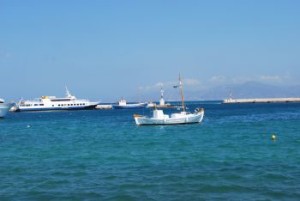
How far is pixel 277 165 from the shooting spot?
2327 cm

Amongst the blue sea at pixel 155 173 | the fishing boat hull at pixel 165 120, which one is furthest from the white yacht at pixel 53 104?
the blue sea at pixel 155 173

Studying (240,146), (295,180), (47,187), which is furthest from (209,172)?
(240,146)

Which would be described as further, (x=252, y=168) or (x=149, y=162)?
(x=149, y=162)

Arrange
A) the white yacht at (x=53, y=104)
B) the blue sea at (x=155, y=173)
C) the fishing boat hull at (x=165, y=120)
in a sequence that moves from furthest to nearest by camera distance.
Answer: the white yacht at (x=53, y=104)
the fishing boat hull at (x=165, y=120)
the blue sea at (x=155, y=173)

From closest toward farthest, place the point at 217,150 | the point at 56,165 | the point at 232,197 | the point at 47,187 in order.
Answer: the point at 232,197 → the point at 47,187 → the point at 56,165 → the point at 217,150

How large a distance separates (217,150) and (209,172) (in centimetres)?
936

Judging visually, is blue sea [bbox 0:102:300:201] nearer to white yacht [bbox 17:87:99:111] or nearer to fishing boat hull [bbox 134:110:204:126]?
fishing boat hull [bbox 134:110:204:126]

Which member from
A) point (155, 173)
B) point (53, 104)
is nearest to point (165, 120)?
point (155, 173)

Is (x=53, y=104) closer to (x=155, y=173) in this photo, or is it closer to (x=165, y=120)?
(x=165, y=120)

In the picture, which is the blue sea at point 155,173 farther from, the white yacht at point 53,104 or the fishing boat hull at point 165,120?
the white yacht at point 53,104

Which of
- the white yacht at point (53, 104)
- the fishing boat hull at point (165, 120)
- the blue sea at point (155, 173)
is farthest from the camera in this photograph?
the white yacht at point (53, 104)

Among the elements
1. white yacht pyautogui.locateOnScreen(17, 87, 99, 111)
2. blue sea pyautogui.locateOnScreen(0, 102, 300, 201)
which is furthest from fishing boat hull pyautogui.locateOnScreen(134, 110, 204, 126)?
white yacht pyautogui.locateOnScreen(17, 87, 99, 111)

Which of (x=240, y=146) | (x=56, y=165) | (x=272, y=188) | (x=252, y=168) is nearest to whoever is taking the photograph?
(x=272, y=188)

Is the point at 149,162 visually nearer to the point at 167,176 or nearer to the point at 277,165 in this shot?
the point at 167,176
